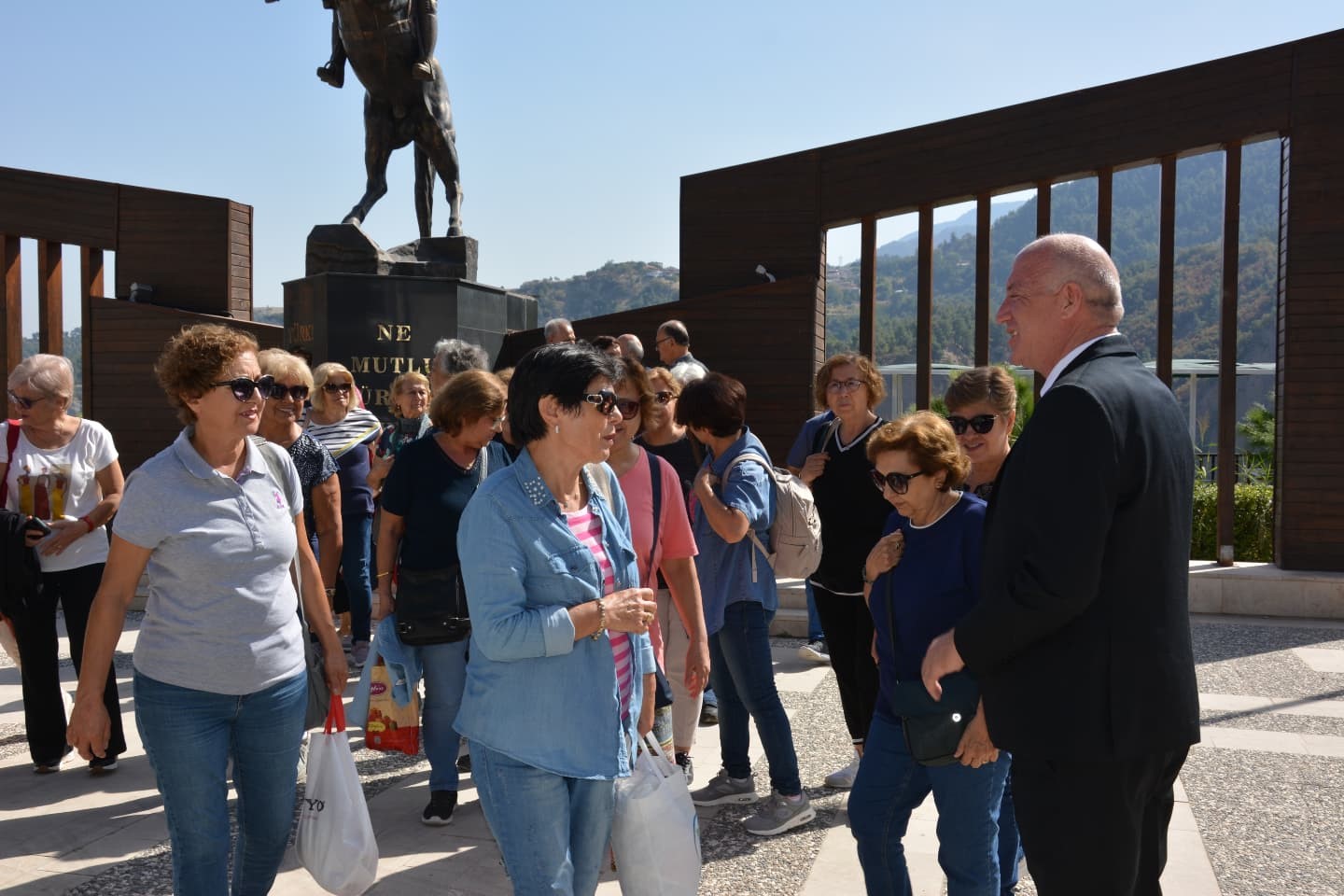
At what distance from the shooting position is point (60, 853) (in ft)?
13.2

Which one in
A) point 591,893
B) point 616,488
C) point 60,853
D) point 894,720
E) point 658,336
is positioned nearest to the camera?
point 591,893

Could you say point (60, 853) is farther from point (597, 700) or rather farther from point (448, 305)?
point (448, 305)

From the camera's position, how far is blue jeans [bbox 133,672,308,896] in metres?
2.73

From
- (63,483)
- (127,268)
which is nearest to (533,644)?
(63,483)

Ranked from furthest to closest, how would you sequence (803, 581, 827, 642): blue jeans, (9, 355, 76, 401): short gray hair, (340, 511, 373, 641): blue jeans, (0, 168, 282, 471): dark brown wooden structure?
(0, 168, 282, 471): dark brown wooden structure → (803, 581, 827, 642): blue jeans → (340, 511, 373, 641): blue jeans → (9, 355, 76, 401): short gray hair

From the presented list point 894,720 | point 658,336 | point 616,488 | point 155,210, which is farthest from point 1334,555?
point 155,210

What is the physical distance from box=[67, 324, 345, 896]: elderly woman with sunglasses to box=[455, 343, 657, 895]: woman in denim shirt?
69 cm

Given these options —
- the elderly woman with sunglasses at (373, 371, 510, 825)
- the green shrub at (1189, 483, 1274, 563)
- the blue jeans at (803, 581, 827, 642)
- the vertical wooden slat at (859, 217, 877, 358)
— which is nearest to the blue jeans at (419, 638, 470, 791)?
the elderly woman with sunglasses at (373, 371, 510, 825)

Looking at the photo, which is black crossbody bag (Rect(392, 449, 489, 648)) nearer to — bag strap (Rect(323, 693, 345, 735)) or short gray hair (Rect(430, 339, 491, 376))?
bag strap (Rect(323, 693, 345, 735))

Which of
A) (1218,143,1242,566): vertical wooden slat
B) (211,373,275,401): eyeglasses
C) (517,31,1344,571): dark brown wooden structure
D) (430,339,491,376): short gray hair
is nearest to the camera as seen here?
(211,373,275,401): eyeglasses

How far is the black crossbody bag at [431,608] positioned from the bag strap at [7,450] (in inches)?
76.0

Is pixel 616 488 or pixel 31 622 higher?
pixel 616 488

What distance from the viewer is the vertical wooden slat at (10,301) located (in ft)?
39.5

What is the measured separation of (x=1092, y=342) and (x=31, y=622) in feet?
15.0
